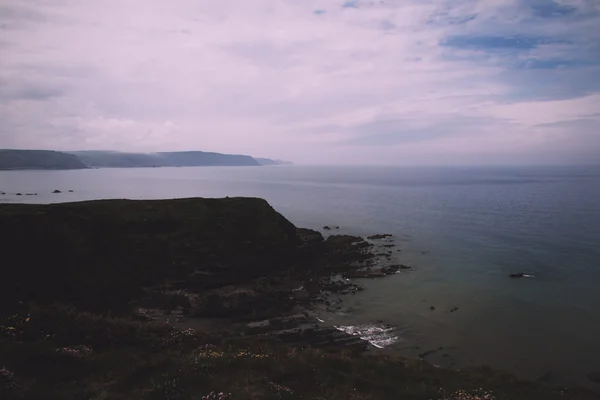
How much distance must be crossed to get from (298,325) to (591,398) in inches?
857

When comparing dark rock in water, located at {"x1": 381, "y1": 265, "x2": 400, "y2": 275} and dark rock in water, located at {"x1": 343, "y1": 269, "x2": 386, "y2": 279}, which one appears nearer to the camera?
dark rock in water, located at {"x1": 343, "y1": 269, "x2": 386, "y2": 279}

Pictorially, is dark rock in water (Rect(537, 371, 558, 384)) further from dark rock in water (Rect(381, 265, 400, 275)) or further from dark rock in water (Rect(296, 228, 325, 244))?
dark rock in water (Rect(296, 228, 325, 244))

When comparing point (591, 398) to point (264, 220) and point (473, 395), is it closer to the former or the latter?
point (473, 395)

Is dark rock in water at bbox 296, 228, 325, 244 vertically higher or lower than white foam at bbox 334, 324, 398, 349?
higher

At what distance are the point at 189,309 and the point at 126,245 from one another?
1631cm

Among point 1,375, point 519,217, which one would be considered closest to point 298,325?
point 1,375

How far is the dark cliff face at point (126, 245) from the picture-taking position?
36.7 meters

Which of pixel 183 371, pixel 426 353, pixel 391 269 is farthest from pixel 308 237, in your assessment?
pixel 183 371

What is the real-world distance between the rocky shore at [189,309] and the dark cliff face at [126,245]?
194mm

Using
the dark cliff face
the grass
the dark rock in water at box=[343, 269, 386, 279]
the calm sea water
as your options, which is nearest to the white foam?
the calm sea water

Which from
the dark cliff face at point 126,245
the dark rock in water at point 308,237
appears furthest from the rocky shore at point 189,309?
the dark rock in water at point 308,237

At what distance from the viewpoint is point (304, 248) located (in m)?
59.6

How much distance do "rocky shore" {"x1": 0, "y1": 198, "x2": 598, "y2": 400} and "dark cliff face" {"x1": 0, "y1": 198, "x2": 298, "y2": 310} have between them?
19 cm

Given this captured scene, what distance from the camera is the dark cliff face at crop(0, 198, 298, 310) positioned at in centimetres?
3672
